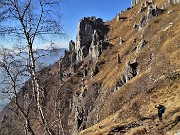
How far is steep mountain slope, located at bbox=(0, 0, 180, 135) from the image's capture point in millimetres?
17844

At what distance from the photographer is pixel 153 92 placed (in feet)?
186

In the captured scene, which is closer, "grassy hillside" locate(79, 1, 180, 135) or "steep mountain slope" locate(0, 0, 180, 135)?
"steep mountain slope" locate(0, 0, 180, 135)

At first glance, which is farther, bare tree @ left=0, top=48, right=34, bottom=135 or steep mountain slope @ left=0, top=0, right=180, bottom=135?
steep mountain slope @ left=0, top=0, right=180, bottom=135

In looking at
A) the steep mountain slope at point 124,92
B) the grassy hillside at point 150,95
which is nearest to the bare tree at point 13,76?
the steep mountain slope at point 124,92

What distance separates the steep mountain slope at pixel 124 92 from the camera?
17844mm

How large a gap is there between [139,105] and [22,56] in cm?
4191

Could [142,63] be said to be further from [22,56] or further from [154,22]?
[22,56]

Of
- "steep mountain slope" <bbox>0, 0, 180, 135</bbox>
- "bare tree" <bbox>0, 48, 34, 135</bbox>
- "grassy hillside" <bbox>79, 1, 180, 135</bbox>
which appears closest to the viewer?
"bare tree" <bbox>0, 48, 34, 135</bbox>

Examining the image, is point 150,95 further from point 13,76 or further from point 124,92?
point 13,76

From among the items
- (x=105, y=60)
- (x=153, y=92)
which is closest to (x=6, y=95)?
(x=153, y=92)

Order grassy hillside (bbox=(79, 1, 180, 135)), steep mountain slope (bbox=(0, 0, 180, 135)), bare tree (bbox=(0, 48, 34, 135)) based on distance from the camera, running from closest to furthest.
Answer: bare tree (bbox=(0, 48, 34, 135)) < steep mountain slope (bbox=(0, 0, 180, 135)) < grassy hillside (bbox=(79, 1, 180, 135))

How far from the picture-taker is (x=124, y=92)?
273 ft

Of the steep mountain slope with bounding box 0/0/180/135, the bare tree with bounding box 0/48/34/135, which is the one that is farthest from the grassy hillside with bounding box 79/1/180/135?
the bare tree with bounding box 0/48/34/135

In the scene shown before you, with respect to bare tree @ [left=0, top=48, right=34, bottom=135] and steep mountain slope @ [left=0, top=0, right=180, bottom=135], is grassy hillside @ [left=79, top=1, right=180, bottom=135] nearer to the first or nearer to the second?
steep mountain slope @ [left=0, top=0, right=180, bottom=135]
